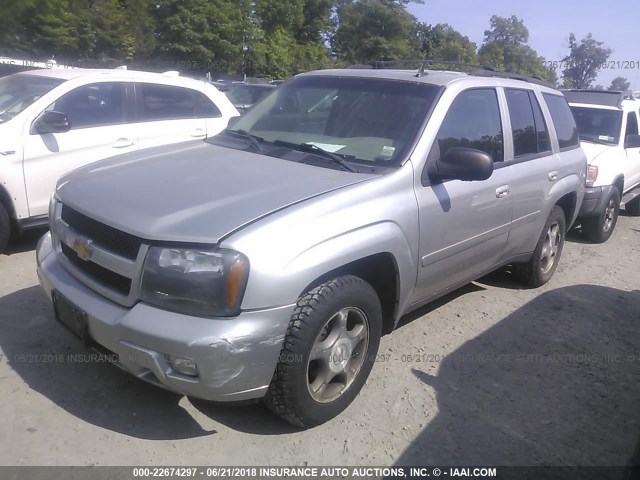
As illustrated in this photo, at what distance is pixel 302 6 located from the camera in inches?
1832

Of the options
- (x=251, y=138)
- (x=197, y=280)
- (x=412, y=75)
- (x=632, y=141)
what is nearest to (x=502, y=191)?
(x=412, y=75)

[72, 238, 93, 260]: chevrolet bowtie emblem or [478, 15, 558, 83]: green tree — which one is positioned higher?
[478, 15, 558, 83]: green tree

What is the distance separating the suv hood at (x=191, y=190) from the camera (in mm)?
2664

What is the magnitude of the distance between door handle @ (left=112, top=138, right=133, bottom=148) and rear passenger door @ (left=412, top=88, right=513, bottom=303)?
3665 mm

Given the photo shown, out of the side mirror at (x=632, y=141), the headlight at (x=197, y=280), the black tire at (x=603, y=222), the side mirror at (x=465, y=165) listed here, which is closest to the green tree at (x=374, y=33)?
the side mirror at (x=632, y=141)

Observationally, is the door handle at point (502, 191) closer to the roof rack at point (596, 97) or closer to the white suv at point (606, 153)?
the white suv at point (606, 153)

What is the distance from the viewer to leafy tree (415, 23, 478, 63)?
49.9m

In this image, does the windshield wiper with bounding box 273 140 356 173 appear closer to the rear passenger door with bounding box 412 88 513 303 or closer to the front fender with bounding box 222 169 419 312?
the front fender with bounding box 222 169 419 312

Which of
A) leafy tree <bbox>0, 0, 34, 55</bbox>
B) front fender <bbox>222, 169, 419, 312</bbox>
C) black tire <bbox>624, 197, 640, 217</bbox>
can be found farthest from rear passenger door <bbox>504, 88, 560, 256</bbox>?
leafy tree <bbox>0, 0, 34, 55</bbox>

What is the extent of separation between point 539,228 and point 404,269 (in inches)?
85.2

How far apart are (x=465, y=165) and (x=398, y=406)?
4.79 ft

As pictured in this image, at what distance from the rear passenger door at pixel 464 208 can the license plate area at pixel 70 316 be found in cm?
190

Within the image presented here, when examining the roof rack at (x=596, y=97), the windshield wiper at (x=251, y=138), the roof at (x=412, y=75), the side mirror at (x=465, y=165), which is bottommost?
the side mirror at (x=465, y=165)

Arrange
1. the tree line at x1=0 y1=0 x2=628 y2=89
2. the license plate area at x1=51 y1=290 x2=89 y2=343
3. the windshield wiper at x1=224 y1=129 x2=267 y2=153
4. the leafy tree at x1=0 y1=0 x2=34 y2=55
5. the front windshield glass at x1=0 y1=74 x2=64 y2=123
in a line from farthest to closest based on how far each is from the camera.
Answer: the tree line at x1=0 y1=0 x2=628 y2=89
the leafy tree at x1=0 y1=0 x2=34 y2=55
the front windshield glass at x1=0 y1=74 x2=64 y2=123
the windshield wiper at x1=224 y1=129 x2=267 y2=153
the license plate area at x1=51 y1=290 x2=89 y2=343
